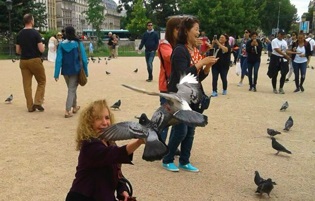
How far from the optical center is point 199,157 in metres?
5.78

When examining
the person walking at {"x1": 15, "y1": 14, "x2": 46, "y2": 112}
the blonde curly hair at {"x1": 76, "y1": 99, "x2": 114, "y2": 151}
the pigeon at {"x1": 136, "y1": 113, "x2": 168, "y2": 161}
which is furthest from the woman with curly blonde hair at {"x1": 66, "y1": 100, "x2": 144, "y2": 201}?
the person walking at {"x1": 15, "y1": 14, "x2": 46, "y2": 112}

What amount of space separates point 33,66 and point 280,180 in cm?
575

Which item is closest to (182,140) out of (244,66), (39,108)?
(39,108)

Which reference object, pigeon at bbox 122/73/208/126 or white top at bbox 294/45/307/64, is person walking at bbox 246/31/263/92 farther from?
pigeon at bbox 122/73/208/126

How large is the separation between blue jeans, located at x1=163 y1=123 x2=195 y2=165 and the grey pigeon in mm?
2455

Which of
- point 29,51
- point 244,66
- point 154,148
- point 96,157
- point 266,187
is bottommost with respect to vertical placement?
point 266,187

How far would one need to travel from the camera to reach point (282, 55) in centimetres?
1205

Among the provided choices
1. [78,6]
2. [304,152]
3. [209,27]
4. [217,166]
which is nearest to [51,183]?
[217,166]

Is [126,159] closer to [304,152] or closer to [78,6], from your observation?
[304,152]

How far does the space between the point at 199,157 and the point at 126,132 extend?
371cm

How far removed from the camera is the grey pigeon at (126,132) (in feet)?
7.01

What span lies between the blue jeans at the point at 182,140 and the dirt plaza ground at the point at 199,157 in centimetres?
19

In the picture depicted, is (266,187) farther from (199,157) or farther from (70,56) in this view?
(70,56)

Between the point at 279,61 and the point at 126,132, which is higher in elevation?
the point at 126,132
